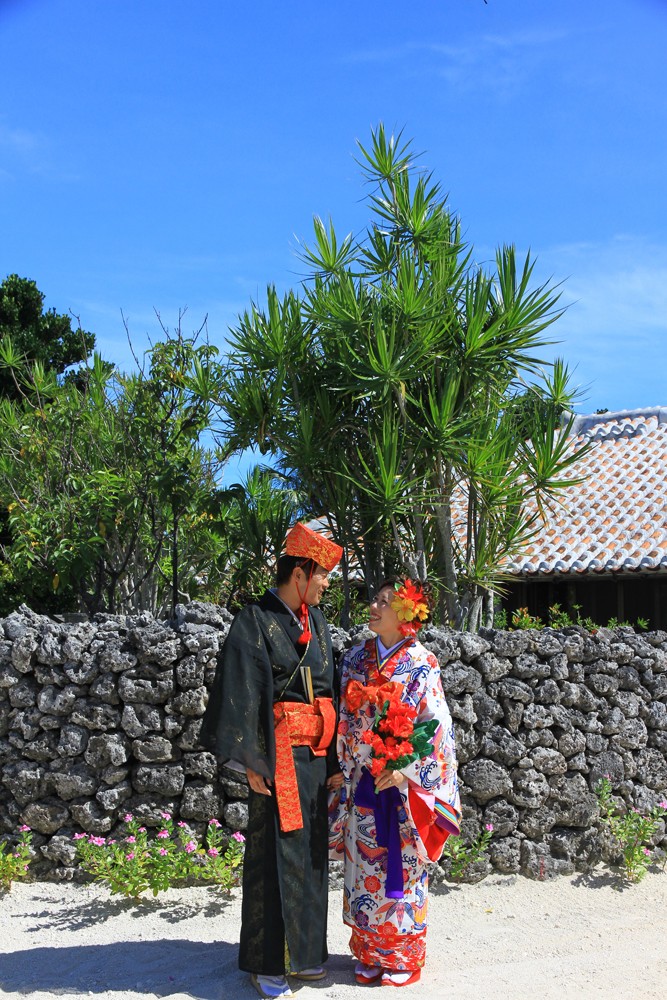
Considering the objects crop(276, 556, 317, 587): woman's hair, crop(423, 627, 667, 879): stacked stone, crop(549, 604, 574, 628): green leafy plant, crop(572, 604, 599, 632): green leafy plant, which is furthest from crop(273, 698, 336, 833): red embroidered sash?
crop(549, 604, 574, 628): green leafy plant

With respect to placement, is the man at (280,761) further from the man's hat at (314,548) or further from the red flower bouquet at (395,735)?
the red flower bouquet at (395,735)

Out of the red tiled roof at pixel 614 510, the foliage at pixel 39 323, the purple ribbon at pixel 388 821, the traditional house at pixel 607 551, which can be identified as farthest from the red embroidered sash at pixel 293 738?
the foliage at pixel 39 323

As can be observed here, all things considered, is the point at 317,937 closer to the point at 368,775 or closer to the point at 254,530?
the point at 368,775

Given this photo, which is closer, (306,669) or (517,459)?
(306,669)

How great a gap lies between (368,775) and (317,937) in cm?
70

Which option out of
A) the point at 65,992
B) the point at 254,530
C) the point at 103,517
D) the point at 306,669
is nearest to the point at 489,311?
the point at 254,530

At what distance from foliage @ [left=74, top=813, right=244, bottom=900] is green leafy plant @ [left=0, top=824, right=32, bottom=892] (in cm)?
29

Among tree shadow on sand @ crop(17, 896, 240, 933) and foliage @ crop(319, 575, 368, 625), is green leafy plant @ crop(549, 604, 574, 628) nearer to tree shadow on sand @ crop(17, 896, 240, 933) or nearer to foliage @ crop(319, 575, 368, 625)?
foliage @ crop(319, 575, 368, 625)

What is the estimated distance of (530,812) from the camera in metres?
6.09

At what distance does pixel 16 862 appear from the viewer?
5500 millimetres

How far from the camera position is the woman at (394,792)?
4168 mm

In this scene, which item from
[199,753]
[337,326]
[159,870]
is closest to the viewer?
[159,870]

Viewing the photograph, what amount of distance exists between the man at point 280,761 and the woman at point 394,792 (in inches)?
5.8

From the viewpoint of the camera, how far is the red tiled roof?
40.9 feet
